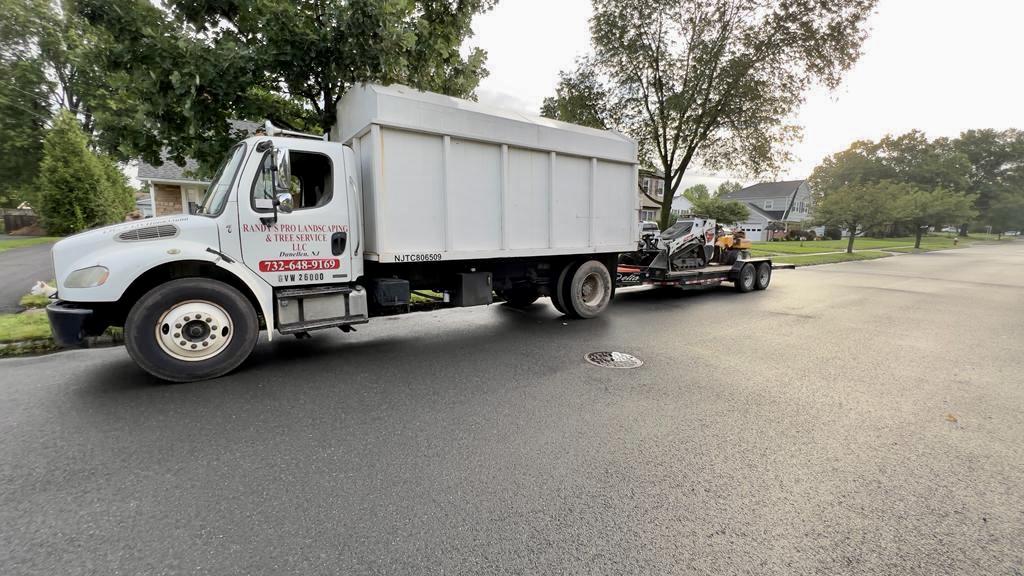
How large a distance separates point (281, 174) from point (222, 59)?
3.41 metres

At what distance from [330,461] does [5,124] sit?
44.3 m

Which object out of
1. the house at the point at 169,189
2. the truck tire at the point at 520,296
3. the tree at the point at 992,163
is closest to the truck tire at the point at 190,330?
the truck tire at the point at 520,296

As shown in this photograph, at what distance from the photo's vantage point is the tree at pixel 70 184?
67.5 ft

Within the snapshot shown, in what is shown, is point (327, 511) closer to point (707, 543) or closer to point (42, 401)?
point (707, 543)

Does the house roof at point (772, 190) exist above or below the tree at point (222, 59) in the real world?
above

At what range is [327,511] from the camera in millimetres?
2555

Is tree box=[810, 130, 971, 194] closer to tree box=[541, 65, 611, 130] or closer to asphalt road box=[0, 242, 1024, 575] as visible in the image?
tree box=[541, 65, 611, 130]

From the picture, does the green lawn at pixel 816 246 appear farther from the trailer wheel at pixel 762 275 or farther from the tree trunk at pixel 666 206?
the trailer wheel at pixel 762 275

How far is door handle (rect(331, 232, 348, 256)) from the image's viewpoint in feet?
17.9

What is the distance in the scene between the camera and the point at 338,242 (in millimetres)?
5496

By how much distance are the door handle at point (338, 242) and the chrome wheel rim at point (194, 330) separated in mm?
1383

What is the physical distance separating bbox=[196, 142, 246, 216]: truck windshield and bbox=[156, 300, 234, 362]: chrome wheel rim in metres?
1.10

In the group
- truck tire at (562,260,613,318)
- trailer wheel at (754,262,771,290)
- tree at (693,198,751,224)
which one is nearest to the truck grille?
truck tire at (562,260,613,318)

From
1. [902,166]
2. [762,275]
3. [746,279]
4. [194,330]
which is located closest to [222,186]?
[194,330]
